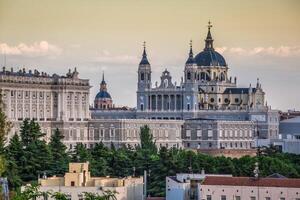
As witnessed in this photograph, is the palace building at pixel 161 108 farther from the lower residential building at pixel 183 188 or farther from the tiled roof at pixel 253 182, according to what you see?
the tiled roof at pixel 253 182

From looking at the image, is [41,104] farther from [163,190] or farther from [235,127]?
[163,190]

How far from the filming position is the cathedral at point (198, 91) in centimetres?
11887

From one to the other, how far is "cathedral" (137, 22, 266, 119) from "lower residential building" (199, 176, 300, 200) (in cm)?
7142

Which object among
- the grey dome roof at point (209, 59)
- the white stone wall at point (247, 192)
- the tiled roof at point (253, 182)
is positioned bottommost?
the white stone wall at point (247, 192)

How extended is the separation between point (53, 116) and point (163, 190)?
4631 cm

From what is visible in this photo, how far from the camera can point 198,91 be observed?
121750 mm

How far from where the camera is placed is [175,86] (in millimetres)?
120625

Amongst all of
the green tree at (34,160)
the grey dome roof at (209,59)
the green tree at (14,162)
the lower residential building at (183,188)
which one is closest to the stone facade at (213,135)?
the grey dome roof at (209,59)

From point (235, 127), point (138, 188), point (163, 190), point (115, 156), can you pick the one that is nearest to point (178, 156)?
point (115, 156)

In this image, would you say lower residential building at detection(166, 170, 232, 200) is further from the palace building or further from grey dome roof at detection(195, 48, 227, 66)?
grey dome roof at detection(195, 48, 227, 66)

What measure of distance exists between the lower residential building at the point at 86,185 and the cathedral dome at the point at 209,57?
74757 mm

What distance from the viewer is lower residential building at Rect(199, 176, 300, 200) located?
4516cm

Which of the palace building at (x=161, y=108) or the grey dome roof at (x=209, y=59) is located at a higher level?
the grey dome roof at (x=209, y=59)

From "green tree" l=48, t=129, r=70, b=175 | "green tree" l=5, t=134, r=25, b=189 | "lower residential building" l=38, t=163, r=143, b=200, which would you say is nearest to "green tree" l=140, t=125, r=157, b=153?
"green tree" l=48, t=129, r=70, b=175
